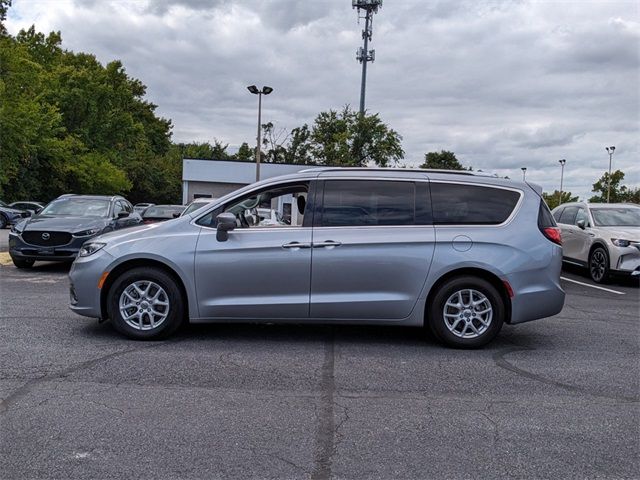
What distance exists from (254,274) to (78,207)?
878 centimetres

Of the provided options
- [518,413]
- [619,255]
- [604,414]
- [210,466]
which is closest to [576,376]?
[604,414]

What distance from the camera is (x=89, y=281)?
19.8ft

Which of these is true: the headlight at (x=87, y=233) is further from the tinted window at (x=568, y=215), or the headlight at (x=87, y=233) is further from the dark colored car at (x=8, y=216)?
the dark colored car at (x=8, y=216)

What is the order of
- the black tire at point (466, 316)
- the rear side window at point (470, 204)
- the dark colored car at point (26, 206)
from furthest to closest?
the dark colored car at point (26, 206), the rear side window at point (470, 204), the black tire at point (466, 316)

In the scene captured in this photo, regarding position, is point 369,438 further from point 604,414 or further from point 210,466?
point 604,414

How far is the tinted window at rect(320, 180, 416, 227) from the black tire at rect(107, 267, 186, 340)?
1.67 metres

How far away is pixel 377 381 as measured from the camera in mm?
4895

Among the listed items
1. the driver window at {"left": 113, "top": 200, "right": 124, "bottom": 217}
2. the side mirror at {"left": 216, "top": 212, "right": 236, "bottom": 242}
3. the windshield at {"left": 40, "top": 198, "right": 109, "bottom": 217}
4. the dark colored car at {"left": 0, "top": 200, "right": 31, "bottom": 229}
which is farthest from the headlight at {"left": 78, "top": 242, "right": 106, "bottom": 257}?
the dark colored car at {"left": 0, "top": 200, "right": 31, "bottom": 229}

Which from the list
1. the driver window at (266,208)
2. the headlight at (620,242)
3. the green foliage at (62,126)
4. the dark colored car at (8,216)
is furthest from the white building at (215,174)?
the driver window at (266,208)

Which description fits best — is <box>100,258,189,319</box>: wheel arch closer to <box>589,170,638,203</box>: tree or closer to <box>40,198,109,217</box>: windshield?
<box>40,198,109,217</box>: windshield

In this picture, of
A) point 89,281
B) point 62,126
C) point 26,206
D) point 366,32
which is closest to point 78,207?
point 89,281

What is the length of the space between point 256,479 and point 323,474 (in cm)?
36

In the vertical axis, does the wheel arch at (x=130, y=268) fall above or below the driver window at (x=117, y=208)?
below

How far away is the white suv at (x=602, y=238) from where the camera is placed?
1153cm
